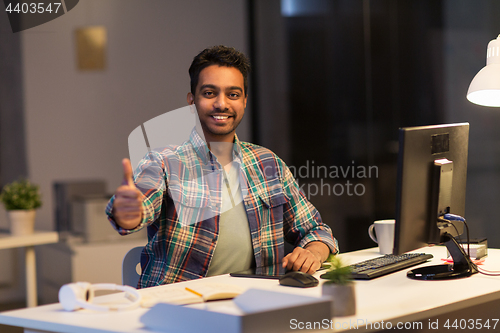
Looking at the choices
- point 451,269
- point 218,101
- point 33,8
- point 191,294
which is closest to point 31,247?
point 33,8

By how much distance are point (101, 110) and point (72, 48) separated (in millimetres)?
422

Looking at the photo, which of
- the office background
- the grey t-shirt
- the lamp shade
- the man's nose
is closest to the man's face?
the man's nose

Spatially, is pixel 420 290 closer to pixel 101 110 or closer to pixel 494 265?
pixel 494 265

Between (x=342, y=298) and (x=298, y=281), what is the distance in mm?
320

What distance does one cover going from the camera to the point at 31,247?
300 centimetres

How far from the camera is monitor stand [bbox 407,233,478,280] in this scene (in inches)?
57.1

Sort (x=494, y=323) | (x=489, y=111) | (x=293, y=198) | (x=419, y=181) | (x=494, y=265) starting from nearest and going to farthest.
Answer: (x=494, y=323) → (x=419, y=181) → (x=494, y=265) → (x=293, y=198) → (x=489, y=111)

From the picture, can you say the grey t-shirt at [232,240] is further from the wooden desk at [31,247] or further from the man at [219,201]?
the wooden desk at [31,247]

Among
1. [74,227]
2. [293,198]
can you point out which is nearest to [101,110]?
[74,227]

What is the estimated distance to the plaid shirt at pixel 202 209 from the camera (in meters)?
1.74

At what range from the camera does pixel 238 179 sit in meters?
1.96

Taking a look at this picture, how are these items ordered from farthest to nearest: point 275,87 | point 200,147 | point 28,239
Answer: point 275,87
point 28,239
point 200,147

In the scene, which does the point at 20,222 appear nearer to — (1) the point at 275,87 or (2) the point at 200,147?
(2) the point at 200,147

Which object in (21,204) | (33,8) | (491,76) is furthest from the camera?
(33,8)
